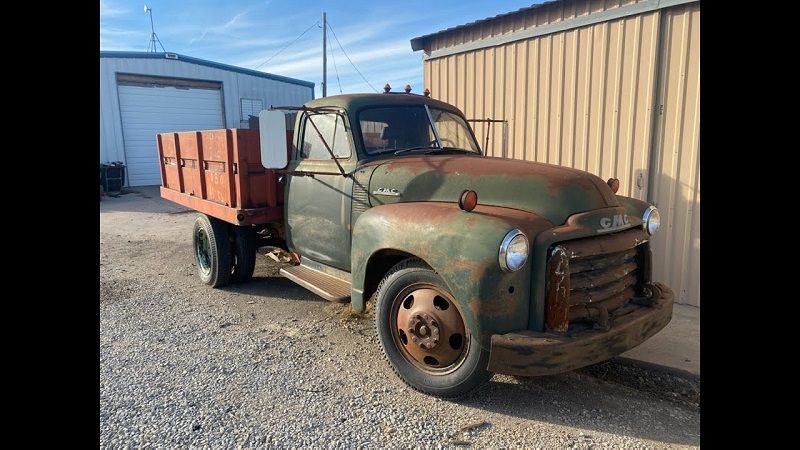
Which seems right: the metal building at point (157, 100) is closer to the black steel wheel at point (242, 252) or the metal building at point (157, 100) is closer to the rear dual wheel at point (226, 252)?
the rear dual wheel at point (226, 252)

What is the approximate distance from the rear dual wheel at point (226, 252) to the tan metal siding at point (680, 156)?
4.75 m

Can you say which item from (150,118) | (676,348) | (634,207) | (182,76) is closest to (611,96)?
(634,207)

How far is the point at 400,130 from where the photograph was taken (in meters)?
4.40

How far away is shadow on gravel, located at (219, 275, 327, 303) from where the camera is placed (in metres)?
5.49

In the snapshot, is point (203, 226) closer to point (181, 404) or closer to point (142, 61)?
point (181, 404)

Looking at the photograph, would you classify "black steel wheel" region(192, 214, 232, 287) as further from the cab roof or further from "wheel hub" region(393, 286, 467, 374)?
"wheel hub" region(393, 286, 467, 374)

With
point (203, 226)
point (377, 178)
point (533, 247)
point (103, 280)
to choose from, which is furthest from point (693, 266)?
point (103, 280)

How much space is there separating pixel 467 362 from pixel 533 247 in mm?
848

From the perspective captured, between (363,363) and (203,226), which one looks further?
(203,226)

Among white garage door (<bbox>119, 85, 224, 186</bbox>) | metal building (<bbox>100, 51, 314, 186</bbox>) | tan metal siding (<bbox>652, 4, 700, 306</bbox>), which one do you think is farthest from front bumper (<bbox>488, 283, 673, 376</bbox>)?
white garage door (<bbox>119, 85, 224, 186</bbox>)

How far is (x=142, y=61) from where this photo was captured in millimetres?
17000

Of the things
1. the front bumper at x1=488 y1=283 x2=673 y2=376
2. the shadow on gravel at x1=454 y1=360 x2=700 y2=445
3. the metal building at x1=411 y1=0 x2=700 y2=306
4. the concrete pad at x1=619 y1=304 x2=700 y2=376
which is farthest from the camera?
the metal building at x1=411 y1=0 x2=700 y2=306

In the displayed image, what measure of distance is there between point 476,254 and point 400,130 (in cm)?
195

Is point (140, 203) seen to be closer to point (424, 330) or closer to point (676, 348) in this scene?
point (424, 330)
